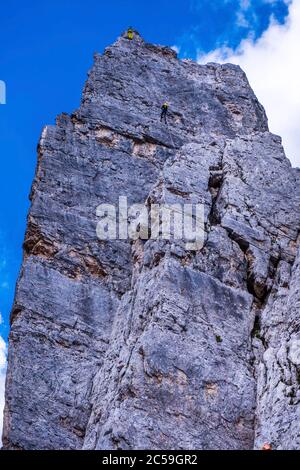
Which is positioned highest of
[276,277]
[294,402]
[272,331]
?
[276,277]

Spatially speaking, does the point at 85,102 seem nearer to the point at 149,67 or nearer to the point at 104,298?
the point at 149,67

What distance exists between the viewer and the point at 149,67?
45.5 m
